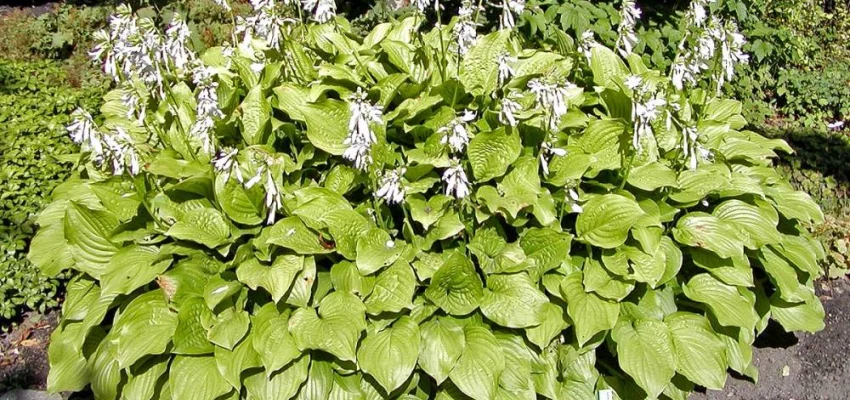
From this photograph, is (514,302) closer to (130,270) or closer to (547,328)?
(547,328)

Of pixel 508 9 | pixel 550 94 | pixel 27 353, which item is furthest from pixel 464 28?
pixel 27 353

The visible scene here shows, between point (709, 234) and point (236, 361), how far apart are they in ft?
7.23

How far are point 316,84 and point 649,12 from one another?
11.9 feet

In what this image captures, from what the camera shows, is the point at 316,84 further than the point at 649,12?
No

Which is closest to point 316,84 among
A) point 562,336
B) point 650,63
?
point 562,336

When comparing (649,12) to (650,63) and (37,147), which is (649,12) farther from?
(37,147)

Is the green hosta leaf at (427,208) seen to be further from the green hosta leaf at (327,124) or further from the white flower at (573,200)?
the white flower at (573,200)

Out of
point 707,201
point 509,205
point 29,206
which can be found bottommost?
point 29,206

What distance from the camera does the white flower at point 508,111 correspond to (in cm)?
317

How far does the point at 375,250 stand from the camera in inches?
127

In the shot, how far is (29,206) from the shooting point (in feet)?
14.7

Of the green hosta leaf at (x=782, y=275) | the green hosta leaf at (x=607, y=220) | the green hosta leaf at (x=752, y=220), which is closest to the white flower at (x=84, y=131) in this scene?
the green hosta leaf at (x=607, y=220)

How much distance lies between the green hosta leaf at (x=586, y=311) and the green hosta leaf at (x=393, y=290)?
0.69 metres

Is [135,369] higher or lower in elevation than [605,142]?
lower
